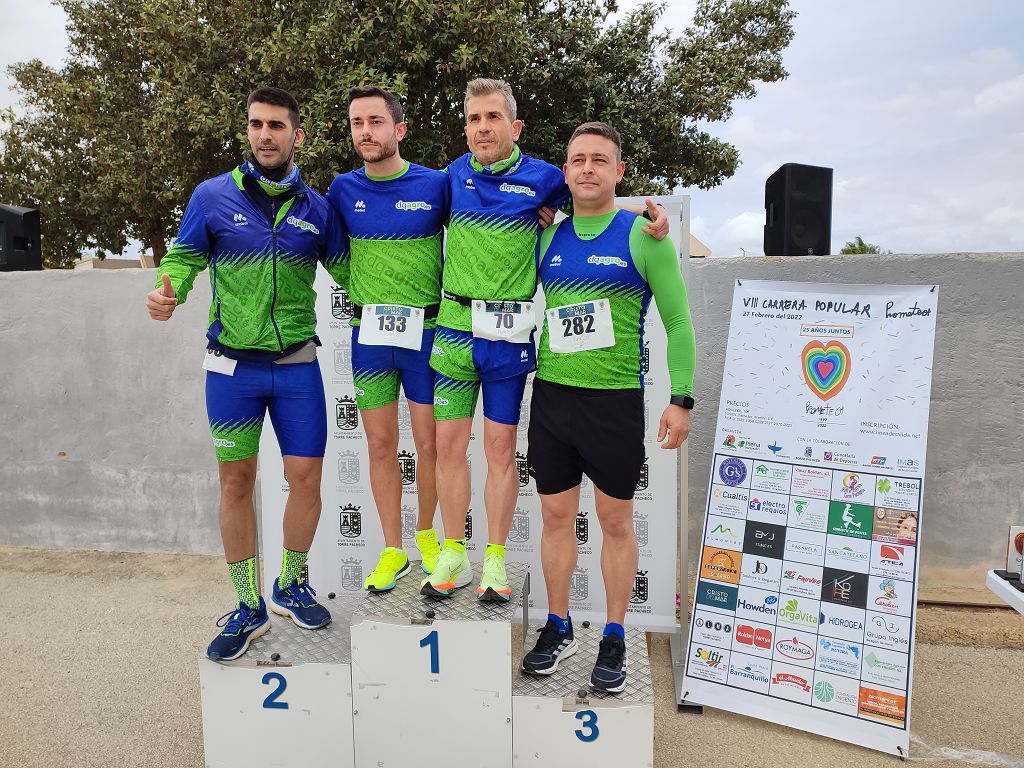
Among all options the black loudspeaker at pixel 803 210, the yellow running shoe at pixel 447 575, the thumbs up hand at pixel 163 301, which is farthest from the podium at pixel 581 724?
the black loudspeaker at pixel 803 210

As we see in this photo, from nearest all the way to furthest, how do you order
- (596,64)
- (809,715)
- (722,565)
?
(809,715), (722,565), (596,64)

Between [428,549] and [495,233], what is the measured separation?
1312 mm

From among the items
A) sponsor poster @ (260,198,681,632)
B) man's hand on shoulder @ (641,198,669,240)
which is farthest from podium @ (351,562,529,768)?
man's hand on shoulder @ (641,198,669,240)

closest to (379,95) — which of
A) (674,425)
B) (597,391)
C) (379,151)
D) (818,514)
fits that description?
(379,151)

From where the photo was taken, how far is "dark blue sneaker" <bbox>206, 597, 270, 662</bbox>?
98.3 inches

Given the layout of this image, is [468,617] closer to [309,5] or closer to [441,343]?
[441,343]

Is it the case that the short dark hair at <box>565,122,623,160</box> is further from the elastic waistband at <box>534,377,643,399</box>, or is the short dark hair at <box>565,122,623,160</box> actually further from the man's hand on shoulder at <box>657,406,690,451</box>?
the man's hand on shoulder at <box>657,406,690,451</box>

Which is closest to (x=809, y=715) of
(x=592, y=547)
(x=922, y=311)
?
(x=592, y=547)

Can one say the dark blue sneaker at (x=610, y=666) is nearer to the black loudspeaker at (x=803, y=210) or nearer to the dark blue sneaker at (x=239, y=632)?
the dark blue sneaker at (x=239, y=632)

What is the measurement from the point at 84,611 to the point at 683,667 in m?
3.48

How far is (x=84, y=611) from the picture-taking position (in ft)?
13.4

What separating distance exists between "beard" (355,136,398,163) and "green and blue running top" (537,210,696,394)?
28.5 inches

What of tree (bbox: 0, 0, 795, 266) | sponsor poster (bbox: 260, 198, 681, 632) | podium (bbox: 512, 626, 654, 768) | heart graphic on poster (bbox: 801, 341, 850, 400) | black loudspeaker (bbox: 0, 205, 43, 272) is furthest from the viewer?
tree (bbox: 0, 0, 795, 266)

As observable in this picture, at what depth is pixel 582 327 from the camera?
2359 mm
